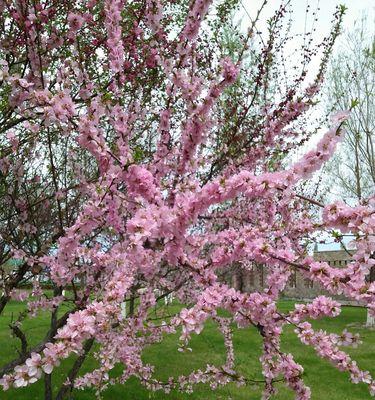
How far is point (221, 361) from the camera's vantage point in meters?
13.9

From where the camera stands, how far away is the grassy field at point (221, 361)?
32.9 ft

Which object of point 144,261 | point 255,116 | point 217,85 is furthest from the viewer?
point 255,116

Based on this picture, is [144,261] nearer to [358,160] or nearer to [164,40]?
[164,40]

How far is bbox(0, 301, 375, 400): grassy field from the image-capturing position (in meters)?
10.0

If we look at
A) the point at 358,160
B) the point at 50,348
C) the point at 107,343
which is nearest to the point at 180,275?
the point at 107,343

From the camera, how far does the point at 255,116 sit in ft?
24.0

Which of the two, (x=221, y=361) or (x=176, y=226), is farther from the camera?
(x=221, y=361)

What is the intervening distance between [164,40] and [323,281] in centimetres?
396

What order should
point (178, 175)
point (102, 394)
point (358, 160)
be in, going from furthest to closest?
point (358, 160) → point (102, 394) → point (178, 175)

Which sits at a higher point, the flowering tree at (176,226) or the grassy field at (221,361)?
the flowering tree at (176,226)

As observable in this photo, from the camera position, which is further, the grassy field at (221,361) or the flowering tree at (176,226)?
the grassy field at (221,361)

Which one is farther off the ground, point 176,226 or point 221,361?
point 176,226

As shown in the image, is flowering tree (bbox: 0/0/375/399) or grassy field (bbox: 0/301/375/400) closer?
flowering tree (bbox: 0/0/375/399)

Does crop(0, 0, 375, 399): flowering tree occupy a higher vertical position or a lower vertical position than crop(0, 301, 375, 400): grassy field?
higher
